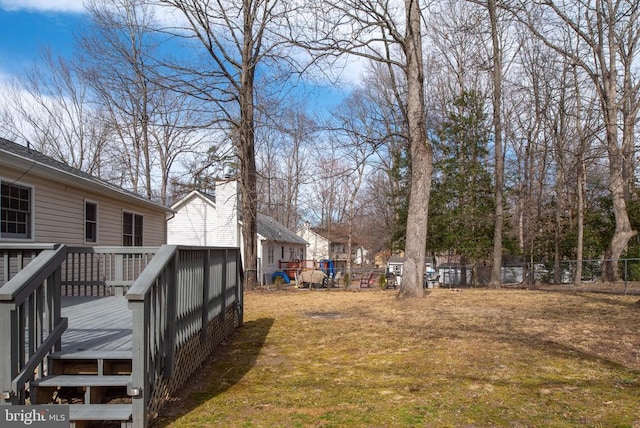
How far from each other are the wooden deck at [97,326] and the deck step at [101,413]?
692 mm

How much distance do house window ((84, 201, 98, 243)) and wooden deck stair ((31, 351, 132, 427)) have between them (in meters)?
8.32

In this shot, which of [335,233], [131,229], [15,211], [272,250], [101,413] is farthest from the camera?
[335,233]

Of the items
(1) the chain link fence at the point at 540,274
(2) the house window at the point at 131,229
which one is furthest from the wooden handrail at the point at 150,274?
(1) the chain link fence at the point at 540,274

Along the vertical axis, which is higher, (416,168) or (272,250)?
(416,168)

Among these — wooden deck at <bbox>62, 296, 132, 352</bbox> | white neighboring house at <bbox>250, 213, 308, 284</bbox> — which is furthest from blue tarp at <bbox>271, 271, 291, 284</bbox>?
wooden deck at <bbox>62, 296, 132, 352</bbox>

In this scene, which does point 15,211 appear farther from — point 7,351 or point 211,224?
point 211,224

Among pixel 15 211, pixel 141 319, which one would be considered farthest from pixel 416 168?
pixel 141 319

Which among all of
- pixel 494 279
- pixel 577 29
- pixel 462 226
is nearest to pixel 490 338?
pixel 494 279

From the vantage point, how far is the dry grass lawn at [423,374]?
3.71 metres

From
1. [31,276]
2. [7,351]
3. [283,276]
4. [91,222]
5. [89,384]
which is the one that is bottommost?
[283,276]

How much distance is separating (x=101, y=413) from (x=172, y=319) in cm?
88

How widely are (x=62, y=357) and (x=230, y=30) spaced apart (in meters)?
15.1

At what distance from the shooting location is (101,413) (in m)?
3.26

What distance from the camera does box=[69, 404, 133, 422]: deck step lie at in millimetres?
3209
